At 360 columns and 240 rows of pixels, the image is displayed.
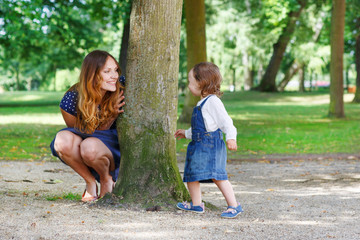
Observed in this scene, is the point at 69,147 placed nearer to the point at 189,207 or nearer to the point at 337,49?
the point at 189,207

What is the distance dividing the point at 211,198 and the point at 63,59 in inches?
1309

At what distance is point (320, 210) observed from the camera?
519 centimetres

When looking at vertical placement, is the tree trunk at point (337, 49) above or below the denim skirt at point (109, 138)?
above

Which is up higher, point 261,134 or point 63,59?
point 63,59

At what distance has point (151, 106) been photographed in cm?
492

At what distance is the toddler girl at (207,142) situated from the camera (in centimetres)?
463

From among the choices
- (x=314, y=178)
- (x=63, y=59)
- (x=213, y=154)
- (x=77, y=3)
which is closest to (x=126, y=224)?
(x=213, y=154)

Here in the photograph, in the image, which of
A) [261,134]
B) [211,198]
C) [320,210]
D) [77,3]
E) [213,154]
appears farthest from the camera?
[77,3]

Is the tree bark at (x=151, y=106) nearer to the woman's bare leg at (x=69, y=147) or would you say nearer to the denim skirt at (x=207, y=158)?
the denim skirt at (x=207, y=158)

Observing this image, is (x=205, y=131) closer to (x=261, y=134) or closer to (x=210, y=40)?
(x=261, y=134)

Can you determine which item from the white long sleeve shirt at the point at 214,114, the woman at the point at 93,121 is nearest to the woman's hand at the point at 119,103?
the woman at the point at 93,121

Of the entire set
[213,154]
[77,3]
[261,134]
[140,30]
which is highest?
[77,3]

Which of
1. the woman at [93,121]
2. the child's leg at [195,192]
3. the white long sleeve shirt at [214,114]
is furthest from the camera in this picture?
the woman at [93,121]

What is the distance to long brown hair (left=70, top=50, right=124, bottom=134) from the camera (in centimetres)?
499
